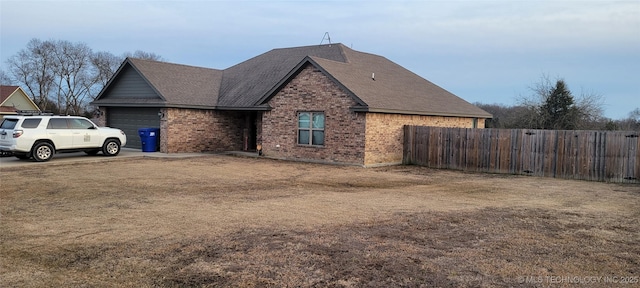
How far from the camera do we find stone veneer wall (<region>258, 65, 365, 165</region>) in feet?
57.8

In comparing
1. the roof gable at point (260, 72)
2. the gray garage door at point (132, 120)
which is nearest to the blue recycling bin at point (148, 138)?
the gray garage door at point (132, 120)

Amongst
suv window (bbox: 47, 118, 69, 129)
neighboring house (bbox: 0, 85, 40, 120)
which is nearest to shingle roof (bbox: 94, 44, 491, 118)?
suv window (bbox: 47, 118, 69, 129)

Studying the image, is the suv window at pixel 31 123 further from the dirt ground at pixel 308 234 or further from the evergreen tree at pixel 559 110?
the evergreen tree at pixel 559 110

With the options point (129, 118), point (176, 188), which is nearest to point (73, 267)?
point (176, 188)

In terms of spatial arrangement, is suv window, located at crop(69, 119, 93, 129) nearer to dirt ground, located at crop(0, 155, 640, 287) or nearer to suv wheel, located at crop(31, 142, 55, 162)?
suv wheel, located at crop(31, 142, 55, 162)

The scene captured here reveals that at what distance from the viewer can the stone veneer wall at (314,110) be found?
1761cm

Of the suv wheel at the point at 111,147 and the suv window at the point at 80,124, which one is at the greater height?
the suv window at the point at 80,124

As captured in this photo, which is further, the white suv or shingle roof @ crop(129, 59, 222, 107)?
shingle roof @ crop(129, 59, 222, 107)

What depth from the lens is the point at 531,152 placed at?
15977mm

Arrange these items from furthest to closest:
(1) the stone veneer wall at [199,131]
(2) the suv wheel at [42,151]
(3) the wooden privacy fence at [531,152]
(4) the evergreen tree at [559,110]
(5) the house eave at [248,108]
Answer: (4) the evergreen tree at [559,110] → (1) the stone veneer wall at [199,131] → (5) the house eave at [248,108] → (2) the suv wheel at [42,151] → (3) the wooden privacy fence at [531,152]

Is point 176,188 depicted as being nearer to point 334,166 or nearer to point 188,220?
point 188,220

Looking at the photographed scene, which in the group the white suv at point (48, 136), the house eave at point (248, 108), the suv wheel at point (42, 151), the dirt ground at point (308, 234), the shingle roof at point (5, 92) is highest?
the shingle roof at point (5, 92)

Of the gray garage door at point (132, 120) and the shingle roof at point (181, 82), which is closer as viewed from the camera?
the shingle roof at point (181, 82)

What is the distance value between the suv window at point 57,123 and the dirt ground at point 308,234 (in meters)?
4.41
